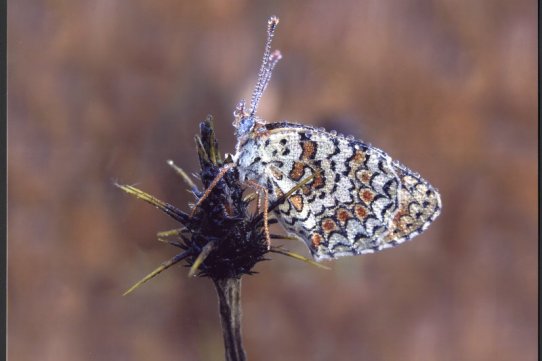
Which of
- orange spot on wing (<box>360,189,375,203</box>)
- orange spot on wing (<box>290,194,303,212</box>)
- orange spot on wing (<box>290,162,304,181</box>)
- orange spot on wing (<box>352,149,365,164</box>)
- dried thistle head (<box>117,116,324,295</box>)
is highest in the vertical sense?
orange spot on wing (<box>352,149,365,164</box>)

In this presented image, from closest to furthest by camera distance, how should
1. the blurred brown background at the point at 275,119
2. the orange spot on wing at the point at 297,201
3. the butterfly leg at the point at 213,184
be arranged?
the butterfly leg at the point at 213,184 → the orange spot on wing at the point at 297,201 → the blurred brown background at the point at 275,119

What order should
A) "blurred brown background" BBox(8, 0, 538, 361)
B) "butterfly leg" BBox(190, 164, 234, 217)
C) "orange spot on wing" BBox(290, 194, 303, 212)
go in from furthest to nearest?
"blurred brown background" BBox(8, 0, 538, 361), "orange spot on wing" BBox(290, 194, 303, 212), "butterfly leg" BBox(190, 164, 234, 217)

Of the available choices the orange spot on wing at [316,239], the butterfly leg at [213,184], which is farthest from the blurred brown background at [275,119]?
the butterfly leg at [213,184]

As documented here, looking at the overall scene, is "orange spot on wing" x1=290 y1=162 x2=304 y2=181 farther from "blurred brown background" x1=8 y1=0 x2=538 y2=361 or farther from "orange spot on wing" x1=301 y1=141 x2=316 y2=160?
"blurred brown background" x1=8 y1=0 x2=538 y2=361

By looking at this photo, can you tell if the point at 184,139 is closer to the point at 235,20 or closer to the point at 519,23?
the point at 235,20

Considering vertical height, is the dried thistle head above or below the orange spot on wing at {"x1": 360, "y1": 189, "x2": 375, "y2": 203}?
below

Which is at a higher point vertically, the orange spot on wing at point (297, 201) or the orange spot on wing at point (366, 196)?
the orange spot on wing at point (366, 196)

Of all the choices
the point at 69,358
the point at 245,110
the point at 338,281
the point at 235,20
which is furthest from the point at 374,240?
the point at 69,358

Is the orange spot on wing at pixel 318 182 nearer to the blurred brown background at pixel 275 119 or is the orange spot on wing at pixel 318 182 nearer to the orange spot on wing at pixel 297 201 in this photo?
the orange spot on wing at pixel 297 201

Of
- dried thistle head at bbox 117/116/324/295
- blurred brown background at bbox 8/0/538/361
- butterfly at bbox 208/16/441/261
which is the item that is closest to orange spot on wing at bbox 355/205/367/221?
butterfly at bbox 208/16/441/261
